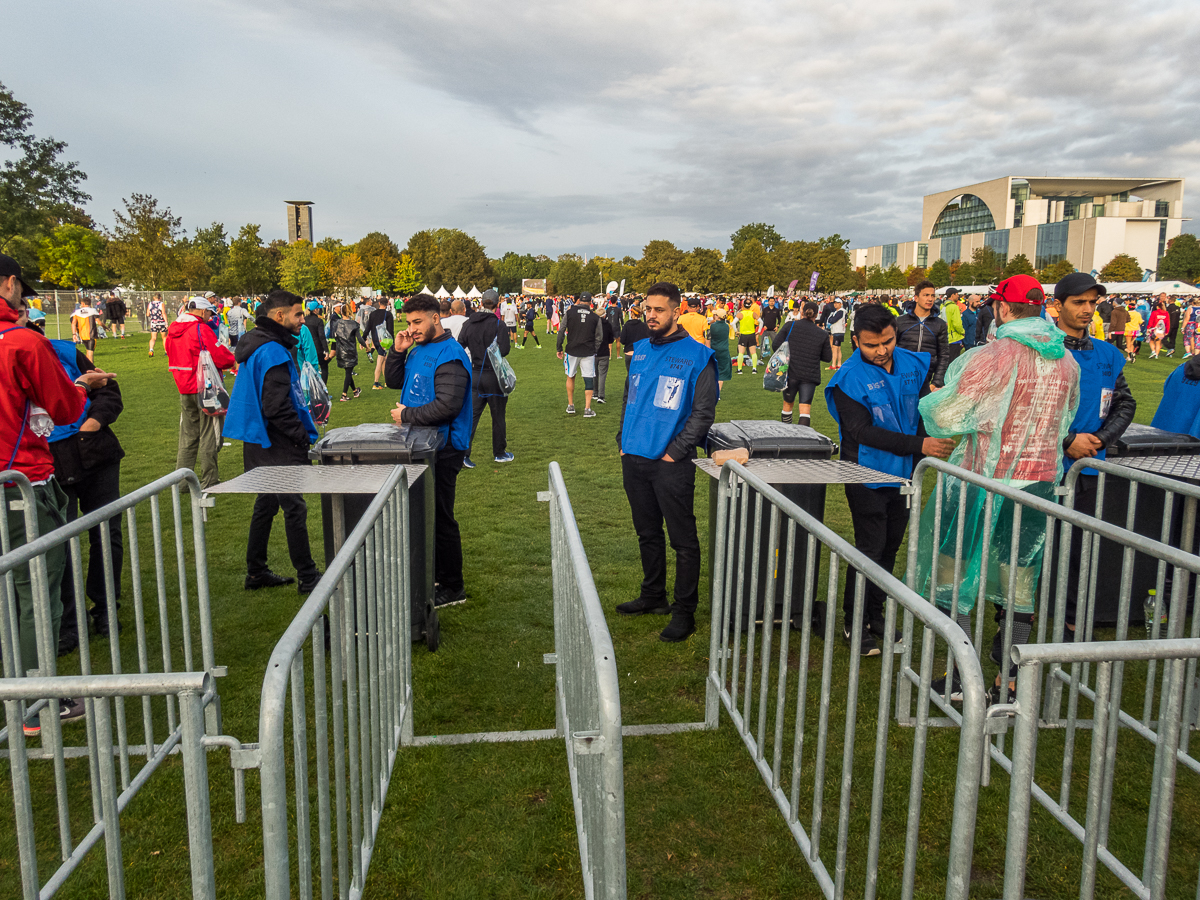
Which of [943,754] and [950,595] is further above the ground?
[950,595]

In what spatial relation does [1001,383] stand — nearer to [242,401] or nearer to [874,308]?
[874,308]

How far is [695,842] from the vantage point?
3.14m

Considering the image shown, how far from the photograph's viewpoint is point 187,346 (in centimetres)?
818

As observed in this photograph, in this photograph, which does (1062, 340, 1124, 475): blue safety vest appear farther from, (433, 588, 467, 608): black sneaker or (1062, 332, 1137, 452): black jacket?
(433, 588, 467, 608): black sneaker

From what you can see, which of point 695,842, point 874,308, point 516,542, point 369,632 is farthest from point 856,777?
point 516,542

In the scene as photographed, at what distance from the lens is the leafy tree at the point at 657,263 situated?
109 meters

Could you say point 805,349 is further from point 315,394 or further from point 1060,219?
point 1060,219

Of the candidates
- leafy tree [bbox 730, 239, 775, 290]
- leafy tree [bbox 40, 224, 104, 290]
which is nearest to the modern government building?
leafy tree [bbox 730, 239, 775, 290]

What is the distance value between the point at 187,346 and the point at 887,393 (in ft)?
22.5

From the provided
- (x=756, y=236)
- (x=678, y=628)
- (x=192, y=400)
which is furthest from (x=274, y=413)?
→ (x=756, y=236)

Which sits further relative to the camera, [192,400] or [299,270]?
[299,270]

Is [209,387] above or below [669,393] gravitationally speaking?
below

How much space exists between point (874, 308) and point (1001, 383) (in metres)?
1.02

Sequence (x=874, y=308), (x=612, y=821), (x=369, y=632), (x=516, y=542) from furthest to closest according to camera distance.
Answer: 1. (x=516, y=542)
2. (x=874, y=308)
3. (x=369, y=632)
4. (x=612, y=821)
